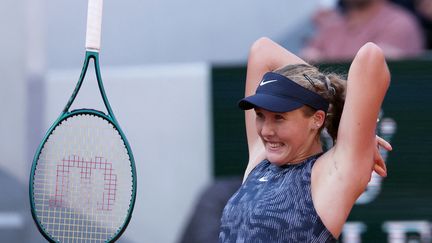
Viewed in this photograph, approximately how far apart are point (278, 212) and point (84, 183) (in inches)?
60.6

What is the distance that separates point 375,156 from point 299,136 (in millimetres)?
267

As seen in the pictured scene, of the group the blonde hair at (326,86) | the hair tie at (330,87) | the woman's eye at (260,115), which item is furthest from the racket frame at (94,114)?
the hair tie at (330,87)

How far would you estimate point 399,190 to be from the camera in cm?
646

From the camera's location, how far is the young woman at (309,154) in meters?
3.43

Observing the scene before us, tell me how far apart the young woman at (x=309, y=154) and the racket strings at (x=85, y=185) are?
675 millimetres

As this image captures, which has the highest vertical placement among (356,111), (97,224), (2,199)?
(356,111)

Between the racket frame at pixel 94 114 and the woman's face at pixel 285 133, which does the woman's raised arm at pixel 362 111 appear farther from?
the racket frame at pixel 94 114

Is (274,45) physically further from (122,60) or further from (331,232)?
→ (122,60)

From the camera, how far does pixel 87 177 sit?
4355 mm

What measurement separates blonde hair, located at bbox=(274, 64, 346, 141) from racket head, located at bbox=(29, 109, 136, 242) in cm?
73

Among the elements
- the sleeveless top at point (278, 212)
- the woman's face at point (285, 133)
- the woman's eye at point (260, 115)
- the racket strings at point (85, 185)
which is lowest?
the racket strings at point (85, 185)

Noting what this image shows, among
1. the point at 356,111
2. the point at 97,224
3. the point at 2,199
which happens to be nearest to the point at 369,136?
the point at 356,111

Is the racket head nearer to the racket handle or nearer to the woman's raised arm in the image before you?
the racket handle

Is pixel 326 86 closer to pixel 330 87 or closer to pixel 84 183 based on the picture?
pixel 330 87
